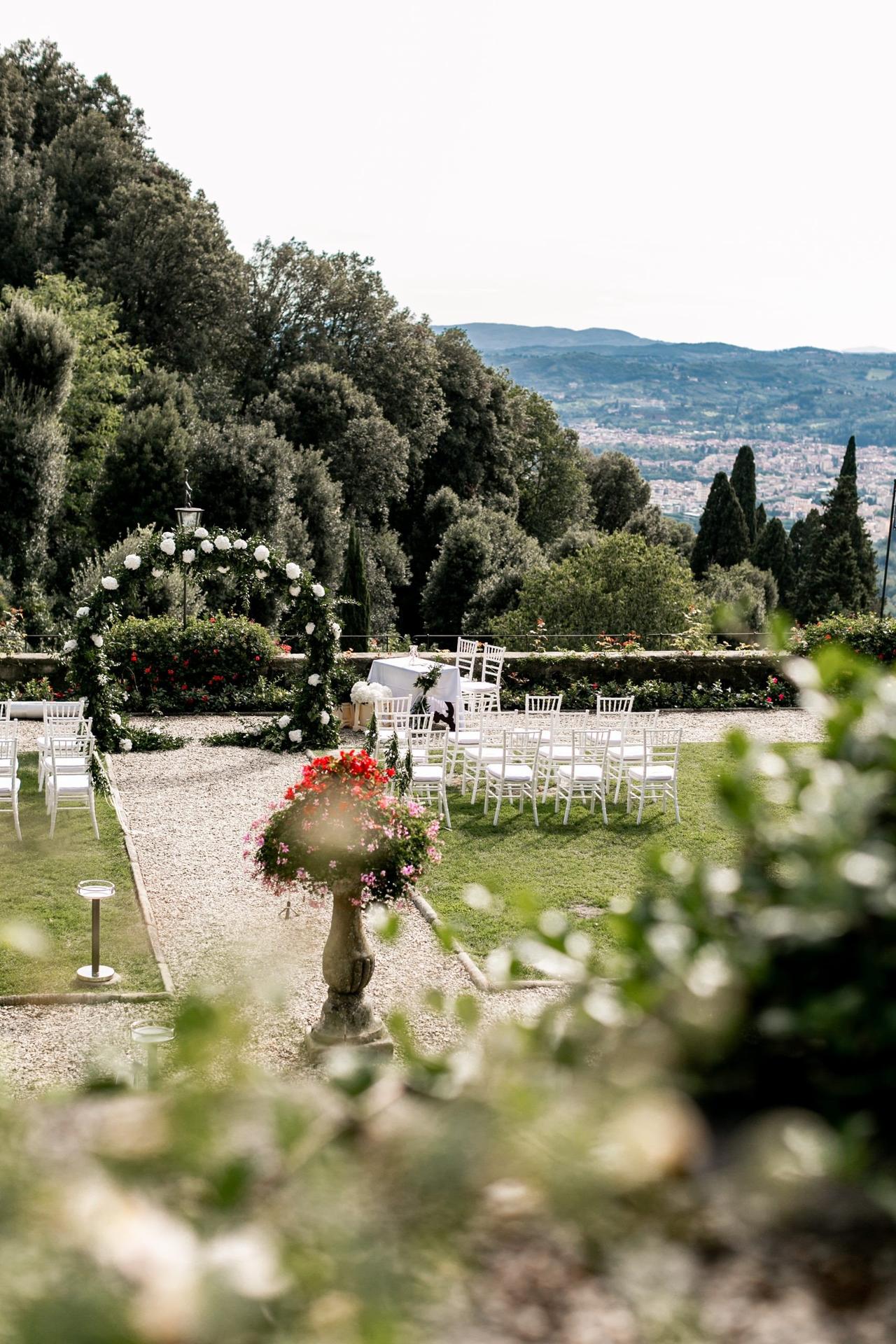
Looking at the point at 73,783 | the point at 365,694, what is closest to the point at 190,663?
the point at 365,694

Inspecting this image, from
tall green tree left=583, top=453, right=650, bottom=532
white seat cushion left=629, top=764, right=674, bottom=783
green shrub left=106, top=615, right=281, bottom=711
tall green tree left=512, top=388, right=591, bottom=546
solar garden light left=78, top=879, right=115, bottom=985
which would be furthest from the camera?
tall green tree left=583, top=453, right=650, bottom=532

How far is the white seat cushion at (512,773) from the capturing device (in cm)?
1077

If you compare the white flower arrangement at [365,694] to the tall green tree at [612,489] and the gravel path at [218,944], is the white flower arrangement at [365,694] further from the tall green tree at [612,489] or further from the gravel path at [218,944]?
the tall green tree at [612,489]

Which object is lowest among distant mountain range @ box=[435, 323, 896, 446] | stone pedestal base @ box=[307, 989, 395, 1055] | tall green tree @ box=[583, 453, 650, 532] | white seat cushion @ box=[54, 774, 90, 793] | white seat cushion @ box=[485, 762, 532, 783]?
stone pedestal base @ box=[307, 989, 395, 1055]

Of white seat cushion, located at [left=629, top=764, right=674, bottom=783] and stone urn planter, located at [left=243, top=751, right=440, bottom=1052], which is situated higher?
stone urn planter, located at [left=243, top=751, right=440, bottom=1052]

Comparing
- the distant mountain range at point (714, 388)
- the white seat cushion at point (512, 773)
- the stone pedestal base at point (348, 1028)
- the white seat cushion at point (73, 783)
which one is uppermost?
the distant mountain range at point (714, 388)

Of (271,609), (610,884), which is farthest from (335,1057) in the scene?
(271,609)

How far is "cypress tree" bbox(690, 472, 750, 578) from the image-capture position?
4625cm

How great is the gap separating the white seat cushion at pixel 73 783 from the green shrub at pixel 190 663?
4546 mm

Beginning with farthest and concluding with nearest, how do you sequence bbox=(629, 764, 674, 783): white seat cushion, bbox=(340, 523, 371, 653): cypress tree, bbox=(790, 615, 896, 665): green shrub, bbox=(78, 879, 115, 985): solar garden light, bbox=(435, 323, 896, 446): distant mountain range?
bbox=(435, 323, 896, 446): distant mountain range
bbox=(340, 523, 371, 653): cypress tree
bbox=(790, 615, 896, 665): green shrub
bbox=(629, 764, 674, 783): white seat cushion
bbox=(78, 879, 115, 985): solar garden light

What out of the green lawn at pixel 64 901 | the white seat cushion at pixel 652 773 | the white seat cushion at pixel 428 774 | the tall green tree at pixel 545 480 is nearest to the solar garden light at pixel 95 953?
the green lawn at pixel 64 901

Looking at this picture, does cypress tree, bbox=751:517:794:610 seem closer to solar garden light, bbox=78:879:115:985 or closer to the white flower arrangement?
the white flower arrangement

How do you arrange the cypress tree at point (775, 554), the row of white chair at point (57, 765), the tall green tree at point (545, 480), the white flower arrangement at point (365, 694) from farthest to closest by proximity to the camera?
the cypress tree at point (775, 554), the tall green tree at point (545, 480), the white flower arrangement at point (365, 694), the row of white chair at point (57, 765)

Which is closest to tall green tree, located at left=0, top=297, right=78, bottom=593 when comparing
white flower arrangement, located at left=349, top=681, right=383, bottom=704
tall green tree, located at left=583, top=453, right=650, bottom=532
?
Answer: white flower arrangement, located at left=349, top=681, right=383, bottom=704
